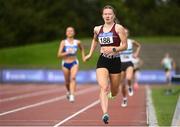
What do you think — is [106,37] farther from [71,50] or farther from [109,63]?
[71,50]

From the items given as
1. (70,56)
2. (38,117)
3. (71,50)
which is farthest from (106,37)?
(70,56)

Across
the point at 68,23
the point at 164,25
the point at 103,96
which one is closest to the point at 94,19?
the point at 68,23

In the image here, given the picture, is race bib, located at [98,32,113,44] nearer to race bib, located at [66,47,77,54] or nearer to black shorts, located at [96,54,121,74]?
black shorts, located at [96,54,121,74]

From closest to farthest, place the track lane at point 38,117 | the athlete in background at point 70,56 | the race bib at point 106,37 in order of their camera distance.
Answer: the race bib at point 106,37, the track lane at point 38,117, the athlete in background at point 70,56

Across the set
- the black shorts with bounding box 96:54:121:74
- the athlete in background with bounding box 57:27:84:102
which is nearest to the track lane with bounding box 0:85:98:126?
the athlete in background with bounding box 57:27:84:102

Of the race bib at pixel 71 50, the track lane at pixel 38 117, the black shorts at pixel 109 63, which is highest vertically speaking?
the race bib at pixel 71 50

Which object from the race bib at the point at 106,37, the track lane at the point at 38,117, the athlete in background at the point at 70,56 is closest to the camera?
the race bib at the point at 106,37

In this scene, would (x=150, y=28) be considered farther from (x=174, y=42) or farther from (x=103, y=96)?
(x=103, y=96)

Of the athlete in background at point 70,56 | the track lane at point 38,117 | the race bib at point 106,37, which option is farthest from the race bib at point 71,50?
the race bib at point 106,37

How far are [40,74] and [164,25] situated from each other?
4312cm

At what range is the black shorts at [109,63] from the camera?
1192cm

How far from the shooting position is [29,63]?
2132 inches

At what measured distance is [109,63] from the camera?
11.9 m

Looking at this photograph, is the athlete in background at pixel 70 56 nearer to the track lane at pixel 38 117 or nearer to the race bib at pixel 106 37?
the track lane at pixel 38 117
